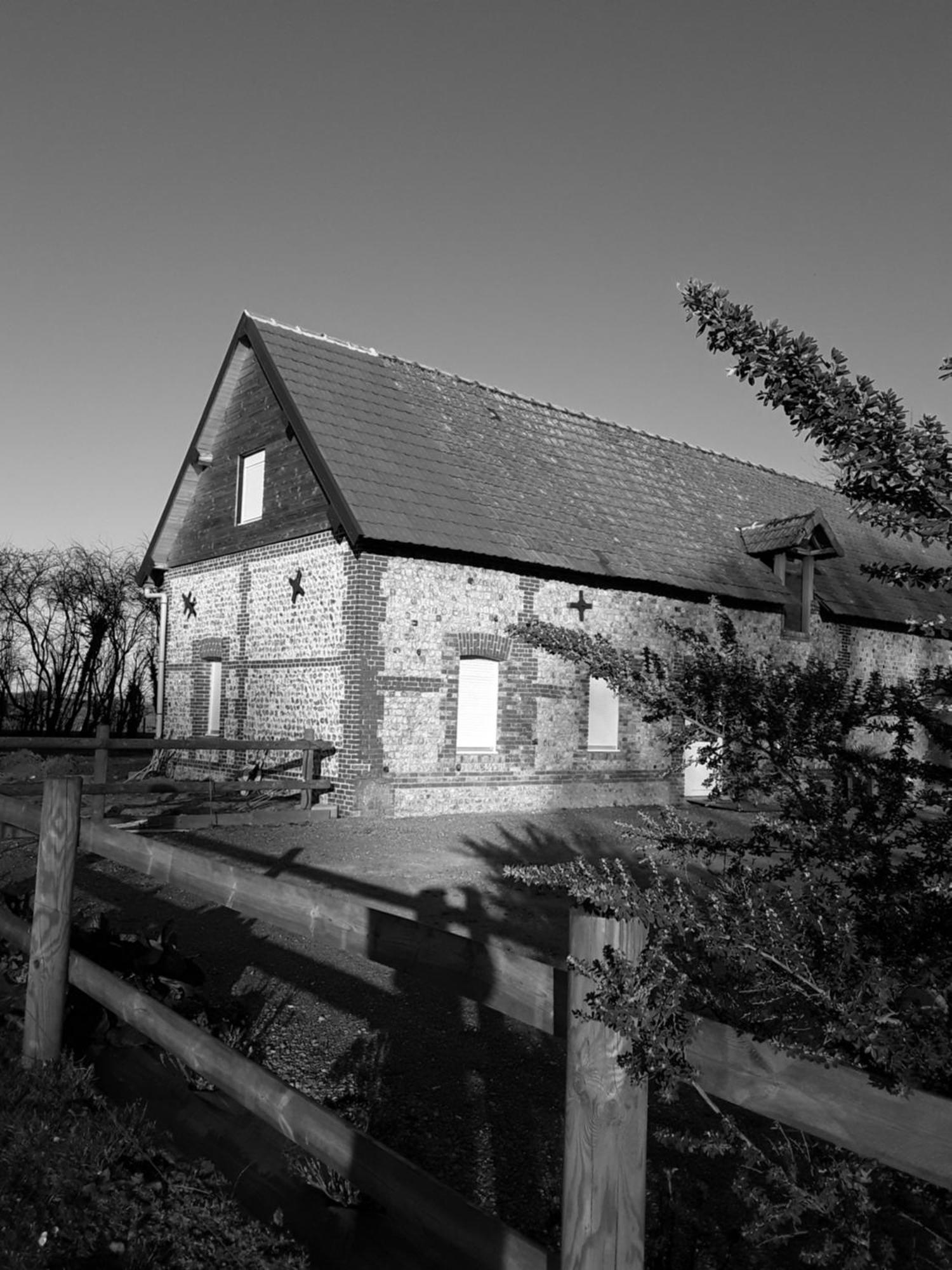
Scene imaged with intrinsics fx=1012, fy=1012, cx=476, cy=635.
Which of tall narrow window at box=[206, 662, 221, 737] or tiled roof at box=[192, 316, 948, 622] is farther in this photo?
tall narrow window at box=[206, 662, 221, 737]

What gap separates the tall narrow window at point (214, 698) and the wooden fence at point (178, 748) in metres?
1.97

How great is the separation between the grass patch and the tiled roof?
36.3 feet

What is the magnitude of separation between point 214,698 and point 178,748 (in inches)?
186

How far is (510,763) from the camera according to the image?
15781 mm

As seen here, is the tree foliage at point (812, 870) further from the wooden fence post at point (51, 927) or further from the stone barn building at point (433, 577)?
the stone barn building at point (433, 577)

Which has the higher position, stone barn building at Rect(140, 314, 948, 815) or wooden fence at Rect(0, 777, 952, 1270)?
stone barn building at Rect(140, 314, 948, 815)

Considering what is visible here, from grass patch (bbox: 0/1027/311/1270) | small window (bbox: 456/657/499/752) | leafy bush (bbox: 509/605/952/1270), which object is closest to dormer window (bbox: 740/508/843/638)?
small window (bbox: 456/657/499/752)

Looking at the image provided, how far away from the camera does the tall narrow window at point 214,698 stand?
714 inches

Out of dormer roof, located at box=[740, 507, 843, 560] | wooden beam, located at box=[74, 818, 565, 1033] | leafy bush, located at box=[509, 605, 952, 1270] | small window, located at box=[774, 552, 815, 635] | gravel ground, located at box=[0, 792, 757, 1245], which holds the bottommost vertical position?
gravel ground, located at box=[0, 792, 757, 1245]

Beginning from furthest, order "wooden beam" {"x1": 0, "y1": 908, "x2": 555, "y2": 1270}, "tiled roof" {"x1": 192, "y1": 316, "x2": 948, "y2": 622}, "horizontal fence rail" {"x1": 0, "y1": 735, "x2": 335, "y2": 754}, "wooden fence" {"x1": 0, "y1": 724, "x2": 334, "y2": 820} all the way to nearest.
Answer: "tiled roof" {"x1": 192, "y1": 316, "x2": 948, "y2": 622}
"wooden fence" {"x1": 0, "y1": 724, "x2": 334, "y2": 820}
"horizontal fence rail" {"x1": 0, "y1": 735, "x2": 335, "y2": 754}
"wooden beam" {"x1": 0, "y1": 908, "x2": 555, "y2": 1270}

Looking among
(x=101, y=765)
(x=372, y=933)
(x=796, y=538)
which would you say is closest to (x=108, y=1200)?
(x=372, y=933)

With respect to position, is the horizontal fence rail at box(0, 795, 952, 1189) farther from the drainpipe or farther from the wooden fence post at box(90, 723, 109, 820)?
the drainpipe

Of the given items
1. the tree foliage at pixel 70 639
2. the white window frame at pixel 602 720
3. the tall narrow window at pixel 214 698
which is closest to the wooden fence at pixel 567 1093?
the white window frame at pixel 602 720

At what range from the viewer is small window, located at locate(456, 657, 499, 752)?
15609 millimetres
